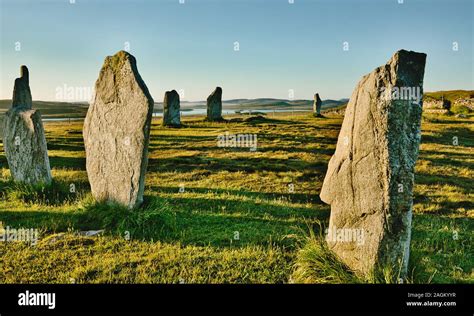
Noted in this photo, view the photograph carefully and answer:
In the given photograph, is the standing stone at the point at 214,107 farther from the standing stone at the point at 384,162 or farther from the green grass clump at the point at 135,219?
the standing stone at the point at 384,162

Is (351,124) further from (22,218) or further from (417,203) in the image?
(22,218)

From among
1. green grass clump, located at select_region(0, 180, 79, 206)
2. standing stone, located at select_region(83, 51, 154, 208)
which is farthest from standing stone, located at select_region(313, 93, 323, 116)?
standing stone, located at select_region(83, 51, 154, 208)

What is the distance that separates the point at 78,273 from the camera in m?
6.31

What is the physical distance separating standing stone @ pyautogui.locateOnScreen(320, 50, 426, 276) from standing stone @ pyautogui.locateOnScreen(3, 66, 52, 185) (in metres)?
9.33

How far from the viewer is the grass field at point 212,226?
6.35 meters

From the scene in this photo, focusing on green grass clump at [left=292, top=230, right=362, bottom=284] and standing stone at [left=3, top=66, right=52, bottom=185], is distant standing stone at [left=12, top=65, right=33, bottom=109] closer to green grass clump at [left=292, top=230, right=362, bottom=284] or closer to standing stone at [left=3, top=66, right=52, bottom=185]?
standing stone at [left=3, top=66, right=52, bottom=185]

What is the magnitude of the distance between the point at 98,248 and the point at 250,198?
16.7 feet

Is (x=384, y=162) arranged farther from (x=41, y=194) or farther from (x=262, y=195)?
(x=41, y=194)

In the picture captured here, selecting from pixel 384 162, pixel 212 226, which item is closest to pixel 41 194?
pixel 212 226

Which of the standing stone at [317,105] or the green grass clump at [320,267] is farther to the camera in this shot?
the standing stone at [317,105]

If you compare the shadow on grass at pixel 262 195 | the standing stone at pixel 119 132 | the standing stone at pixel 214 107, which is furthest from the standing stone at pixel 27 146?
the standing stone at pixel 214 107

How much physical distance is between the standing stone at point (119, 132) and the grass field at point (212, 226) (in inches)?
22.4

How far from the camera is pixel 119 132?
29.6 feet

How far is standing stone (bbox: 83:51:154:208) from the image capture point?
870cm
